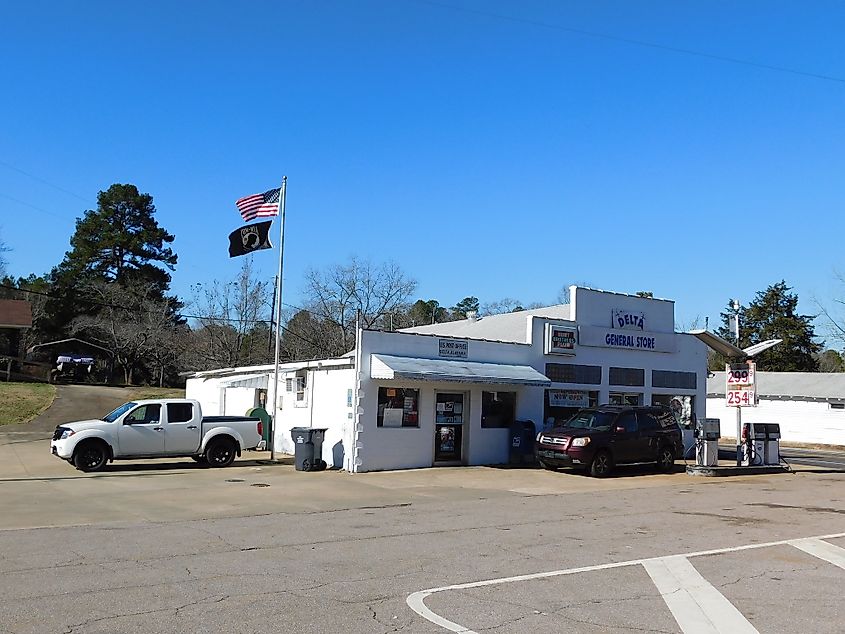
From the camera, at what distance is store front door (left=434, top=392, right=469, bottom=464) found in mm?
22906

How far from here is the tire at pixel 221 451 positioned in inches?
862

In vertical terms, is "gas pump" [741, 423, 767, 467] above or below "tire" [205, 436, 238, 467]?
above

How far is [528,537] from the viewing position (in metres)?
11.5

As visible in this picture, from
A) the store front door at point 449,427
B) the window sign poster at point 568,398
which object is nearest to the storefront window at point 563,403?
the window sign poster at point 568,398

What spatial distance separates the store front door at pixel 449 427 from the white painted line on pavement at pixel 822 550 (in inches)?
487

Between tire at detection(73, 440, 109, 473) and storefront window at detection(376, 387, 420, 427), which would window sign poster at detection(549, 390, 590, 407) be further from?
tire at detection(73, 440, 109, 473)

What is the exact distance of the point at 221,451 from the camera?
2206cm

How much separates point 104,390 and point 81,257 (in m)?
19.0

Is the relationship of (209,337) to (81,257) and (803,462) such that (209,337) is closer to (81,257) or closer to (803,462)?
(81,257)

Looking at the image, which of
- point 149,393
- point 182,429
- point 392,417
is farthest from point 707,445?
point 149,393

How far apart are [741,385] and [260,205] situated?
49.9 feet

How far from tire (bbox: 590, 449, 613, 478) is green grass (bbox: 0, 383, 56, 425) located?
28.0m

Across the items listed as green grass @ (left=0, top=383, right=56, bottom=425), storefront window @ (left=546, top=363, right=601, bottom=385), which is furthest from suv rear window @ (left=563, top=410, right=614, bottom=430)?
green grass @ (left=0, top=383, right=56, bottom=425)

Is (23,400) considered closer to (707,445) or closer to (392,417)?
(392,417)
